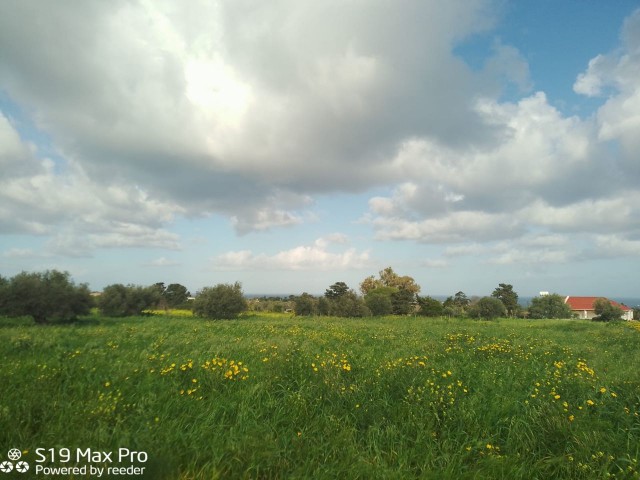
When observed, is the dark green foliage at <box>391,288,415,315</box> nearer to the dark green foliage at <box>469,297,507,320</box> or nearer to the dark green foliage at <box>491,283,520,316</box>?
→ the dark green foliage at <box>469,297,507,320</box>

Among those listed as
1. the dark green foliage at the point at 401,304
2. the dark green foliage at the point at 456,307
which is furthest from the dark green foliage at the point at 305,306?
the dark green foliage at the point at 456,307

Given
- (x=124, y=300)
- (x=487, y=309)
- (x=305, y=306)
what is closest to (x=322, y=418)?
(x=124, y=300)

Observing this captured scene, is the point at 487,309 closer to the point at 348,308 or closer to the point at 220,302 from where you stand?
the point at 348,308

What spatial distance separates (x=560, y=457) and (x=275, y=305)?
6548 centimetres

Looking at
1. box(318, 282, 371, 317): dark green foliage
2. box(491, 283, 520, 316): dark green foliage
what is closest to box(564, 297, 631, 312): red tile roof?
box(491, 283, 520, 316): dark green foliage

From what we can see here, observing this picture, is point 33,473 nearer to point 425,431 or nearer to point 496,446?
point 425,431

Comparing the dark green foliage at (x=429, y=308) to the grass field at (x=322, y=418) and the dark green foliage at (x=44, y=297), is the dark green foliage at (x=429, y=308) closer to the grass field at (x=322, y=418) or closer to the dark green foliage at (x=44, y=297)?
the dark green foliage at (x=44, y=297)

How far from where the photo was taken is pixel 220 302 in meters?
44.6

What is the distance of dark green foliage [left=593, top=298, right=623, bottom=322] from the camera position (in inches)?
2324

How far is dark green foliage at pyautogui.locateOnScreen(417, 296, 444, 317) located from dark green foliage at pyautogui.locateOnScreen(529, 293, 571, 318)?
23.9m

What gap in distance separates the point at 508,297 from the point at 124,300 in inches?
3399

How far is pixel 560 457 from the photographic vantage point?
14.9ft

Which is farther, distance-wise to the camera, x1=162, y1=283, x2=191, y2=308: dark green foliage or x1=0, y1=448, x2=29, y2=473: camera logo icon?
x1=162, y1=283, x2=191, y2=308: dark green foliage

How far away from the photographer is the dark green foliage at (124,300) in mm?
42469
